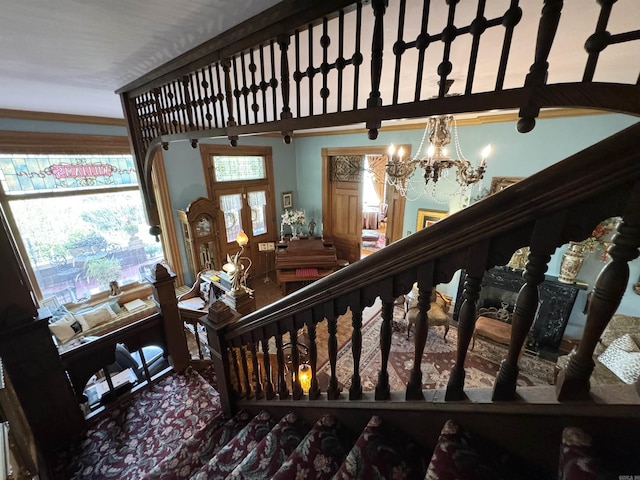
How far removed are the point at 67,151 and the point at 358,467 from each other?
14.0ft

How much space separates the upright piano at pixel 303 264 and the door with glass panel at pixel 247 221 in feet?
2.00

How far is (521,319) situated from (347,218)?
473 centimetres

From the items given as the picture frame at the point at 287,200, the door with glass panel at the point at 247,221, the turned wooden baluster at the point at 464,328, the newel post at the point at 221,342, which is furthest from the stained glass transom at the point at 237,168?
the turned wooden baluster at the point at 464,328

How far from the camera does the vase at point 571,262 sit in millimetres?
2949

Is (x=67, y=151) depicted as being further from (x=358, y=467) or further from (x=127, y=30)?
(x=358, y=467)

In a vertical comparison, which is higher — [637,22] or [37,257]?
[637,22]

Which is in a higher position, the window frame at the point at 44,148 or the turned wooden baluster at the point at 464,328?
the window frame at the point at 44,148

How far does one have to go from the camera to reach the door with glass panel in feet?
15.9

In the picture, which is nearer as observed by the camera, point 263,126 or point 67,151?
point 263,126

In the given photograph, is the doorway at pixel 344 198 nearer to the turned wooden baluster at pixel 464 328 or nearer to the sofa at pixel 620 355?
the sofa at pixel 620 355

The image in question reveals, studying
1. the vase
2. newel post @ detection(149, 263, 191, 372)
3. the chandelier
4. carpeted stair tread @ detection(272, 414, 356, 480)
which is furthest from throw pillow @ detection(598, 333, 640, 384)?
newel post @ detection(149, 263, 191, 372)

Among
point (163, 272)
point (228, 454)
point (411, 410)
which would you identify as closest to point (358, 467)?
point (411, 410)

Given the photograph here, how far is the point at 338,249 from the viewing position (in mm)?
5578

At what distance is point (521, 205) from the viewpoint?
522 millimetres
